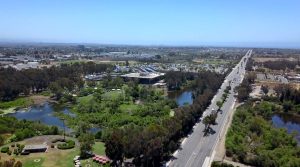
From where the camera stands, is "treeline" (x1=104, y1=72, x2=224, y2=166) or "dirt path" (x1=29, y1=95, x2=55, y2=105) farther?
"dirt path" (x1=29, y1=95, x2=55, y2=105)

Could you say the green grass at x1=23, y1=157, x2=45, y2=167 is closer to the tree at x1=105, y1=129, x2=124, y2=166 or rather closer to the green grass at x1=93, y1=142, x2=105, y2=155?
the green grass at x1=93, y1=142, x2=105, y2=155

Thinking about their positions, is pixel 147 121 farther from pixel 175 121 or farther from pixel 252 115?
pixel 252 115

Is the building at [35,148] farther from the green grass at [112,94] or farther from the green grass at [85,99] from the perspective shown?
the green grass at [112,94]

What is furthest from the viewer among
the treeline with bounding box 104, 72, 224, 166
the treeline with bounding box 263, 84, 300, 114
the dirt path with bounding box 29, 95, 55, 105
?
the dirt path with bounding box 29, 95, 55, 105

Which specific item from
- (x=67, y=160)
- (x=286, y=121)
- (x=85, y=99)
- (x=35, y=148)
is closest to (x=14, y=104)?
(x=85, y=99)

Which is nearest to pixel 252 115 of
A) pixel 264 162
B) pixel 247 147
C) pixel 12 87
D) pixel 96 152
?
pixel 247 147

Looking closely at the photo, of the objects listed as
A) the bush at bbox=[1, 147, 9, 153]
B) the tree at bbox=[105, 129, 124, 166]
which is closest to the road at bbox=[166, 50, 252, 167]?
the tree at bbox=[105, 129, 124, 166]
